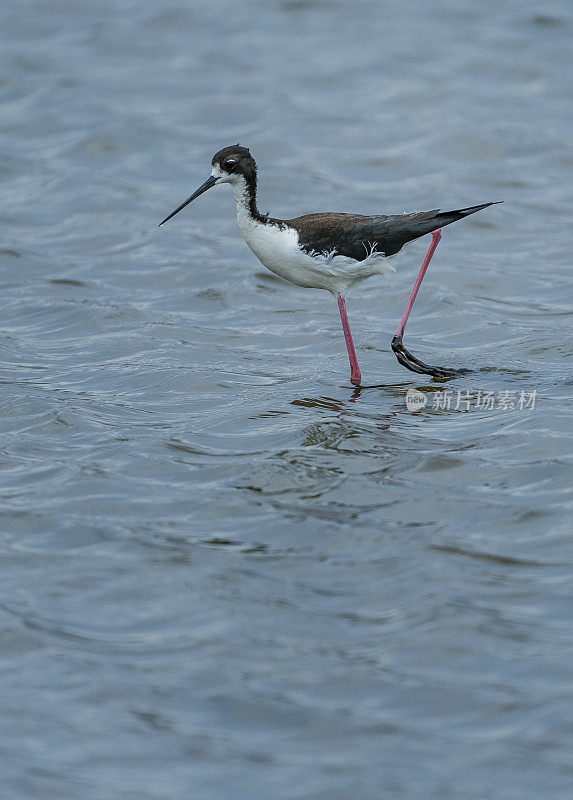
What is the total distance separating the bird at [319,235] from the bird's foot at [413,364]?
20.9 inches

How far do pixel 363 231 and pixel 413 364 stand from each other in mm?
1035

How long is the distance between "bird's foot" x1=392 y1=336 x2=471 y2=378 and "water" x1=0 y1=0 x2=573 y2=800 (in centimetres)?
15

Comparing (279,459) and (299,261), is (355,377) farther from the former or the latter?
(279,459)

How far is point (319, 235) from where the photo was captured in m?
8.02

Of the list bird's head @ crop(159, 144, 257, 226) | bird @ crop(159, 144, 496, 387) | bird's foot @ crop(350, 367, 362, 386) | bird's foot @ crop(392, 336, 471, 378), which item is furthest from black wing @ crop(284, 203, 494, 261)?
bird's foot @ crop(350, 367, 362, 386)

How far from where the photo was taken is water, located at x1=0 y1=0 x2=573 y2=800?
448 centimetres

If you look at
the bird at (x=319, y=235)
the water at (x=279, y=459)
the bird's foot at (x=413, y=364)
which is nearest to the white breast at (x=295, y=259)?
the bird at (x=319, y=235)

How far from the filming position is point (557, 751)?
4312 mm

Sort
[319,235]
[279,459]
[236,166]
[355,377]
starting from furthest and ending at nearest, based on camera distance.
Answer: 1. [355,377]
2. [236,166]
3. [319,235]
4. [279,459]

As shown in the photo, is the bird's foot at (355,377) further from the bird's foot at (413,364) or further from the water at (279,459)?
the bird's foot at (413,364)

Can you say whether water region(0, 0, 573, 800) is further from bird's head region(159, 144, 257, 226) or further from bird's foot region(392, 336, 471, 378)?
bird's head region(159, 144, 257, 226)

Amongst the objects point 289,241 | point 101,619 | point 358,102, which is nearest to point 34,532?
point 101,619

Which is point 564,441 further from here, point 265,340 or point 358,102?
point 358,102

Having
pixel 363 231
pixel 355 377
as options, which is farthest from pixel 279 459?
pixel 363 231
